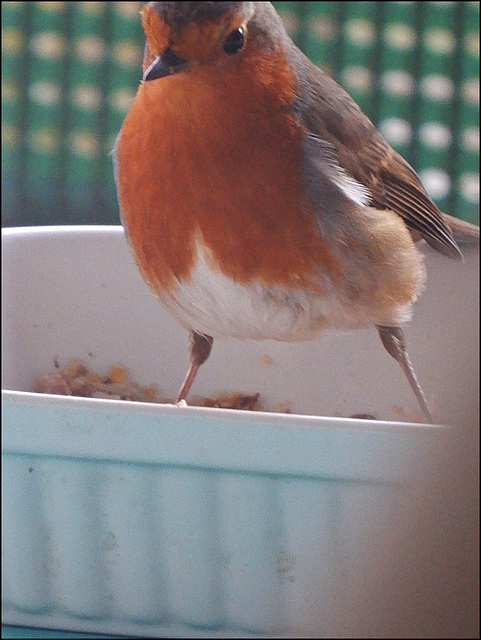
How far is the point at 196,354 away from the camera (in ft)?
2.85

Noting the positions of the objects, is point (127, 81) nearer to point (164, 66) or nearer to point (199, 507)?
point (164, 66)

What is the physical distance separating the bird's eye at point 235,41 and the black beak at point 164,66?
0.15 ft

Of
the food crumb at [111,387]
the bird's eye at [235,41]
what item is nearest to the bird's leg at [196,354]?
the food crumb at [111,387]

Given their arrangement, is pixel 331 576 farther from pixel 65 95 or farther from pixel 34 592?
pixel 65 95

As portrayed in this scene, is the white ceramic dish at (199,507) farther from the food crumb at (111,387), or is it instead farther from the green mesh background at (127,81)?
the green mesh background at (127,81)

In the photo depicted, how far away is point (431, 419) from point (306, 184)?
27cm

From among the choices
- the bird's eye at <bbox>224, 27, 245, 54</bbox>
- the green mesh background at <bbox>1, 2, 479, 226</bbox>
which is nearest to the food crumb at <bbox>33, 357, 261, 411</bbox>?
the green mesh background at <bbox>1, 2, 479, 226</bbox>

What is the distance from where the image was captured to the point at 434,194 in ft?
2.82

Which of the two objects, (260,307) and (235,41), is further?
(260,307)

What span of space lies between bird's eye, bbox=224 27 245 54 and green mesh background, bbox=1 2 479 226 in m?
0.17

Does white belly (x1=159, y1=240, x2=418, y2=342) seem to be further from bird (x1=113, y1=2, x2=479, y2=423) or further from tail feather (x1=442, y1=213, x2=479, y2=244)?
tail feather (x1=442, y1=213, x2=479, y2=244)

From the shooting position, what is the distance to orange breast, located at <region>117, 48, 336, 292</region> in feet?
2.09

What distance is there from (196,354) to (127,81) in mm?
260

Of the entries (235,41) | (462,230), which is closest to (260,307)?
(235,41)
